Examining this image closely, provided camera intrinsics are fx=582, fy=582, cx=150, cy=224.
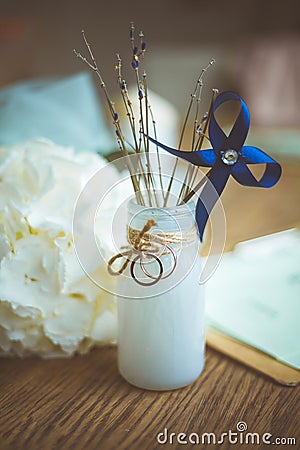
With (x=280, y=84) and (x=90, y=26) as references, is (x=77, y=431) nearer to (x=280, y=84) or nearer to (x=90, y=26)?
(x=280, y=84)

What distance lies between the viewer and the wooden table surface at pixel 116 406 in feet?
1.92

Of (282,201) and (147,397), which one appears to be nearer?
(147,397)

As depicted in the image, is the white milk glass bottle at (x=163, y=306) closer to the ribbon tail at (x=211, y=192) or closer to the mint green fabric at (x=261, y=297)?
the ribbon tail at (x=211, y=192)

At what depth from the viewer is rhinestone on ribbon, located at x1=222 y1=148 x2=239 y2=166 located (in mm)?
615

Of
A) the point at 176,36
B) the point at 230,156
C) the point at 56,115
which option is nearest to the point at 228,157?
the point at 230,156

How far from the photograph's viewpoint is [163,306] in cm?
65

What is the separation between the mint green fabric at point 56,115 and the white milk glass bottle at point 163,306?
785 millimetres

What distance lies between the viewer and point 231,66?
3.20 metres

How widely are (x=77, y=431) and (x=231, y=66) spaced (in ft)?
9.43

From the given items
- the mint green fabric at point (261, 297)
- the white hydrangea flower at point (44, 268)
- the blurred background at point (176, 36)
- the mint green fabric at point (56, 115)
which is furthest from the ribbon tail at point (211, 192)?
the blurred background at point (176, 36)

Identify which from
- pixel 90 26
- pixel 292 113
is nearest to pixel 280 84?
pixel 292 113

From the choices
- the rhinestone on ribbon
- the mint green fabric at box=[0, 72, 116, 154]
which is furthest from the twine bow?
the mint green fabric at box=[0, 72, 116, 154]

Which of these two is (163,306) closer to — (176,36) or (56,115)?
(56,115)

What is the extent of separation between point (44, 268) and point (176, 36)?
10.4 ft
